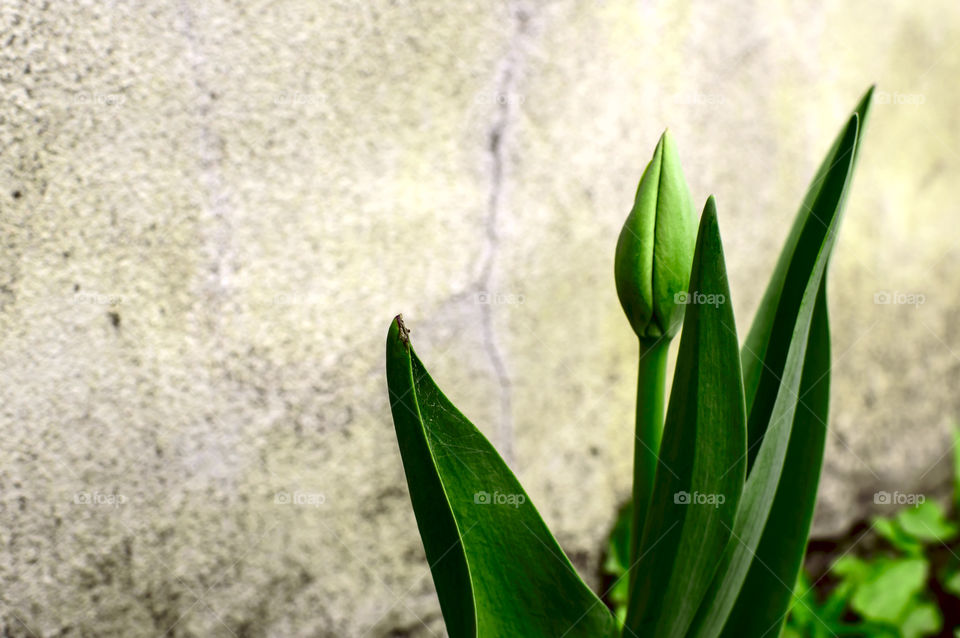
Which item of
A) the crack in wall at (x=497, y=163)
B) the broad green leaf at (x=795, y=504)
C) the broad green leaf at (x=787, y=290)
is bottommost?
the broad green leaf at (x=795, y=504)

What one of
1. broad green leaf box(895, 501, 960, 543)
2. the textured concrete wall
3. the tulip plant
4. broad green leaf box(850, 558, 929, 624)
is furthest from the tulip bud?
broad green leaf box(895, 501, 960, 543)

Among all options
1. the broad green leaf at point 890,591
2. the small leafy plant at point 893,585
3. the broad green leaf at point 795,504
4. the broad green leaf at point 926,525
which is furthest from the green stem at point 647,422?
the broad green leaf at point 926,525

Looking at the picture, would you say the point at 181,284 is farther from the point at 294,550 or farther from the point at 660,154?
the point at 660,154

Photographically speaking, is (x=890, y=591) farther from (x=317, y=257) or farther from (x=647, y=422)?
(x=317, y=257)

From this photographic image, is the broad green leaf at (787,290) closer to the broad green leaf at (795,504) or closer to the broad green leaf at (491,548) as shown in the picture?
the broad green leaf at (795,504)

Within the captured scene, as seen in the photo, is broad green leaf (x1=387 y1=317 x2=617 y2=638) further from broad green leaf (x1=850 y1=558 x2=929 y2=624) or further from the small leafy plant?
broad green leaf (x1=850 y1=558 x2=929 y2=624)

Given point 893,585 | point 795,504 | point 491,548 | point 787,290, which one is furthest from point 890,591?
point 491,548
